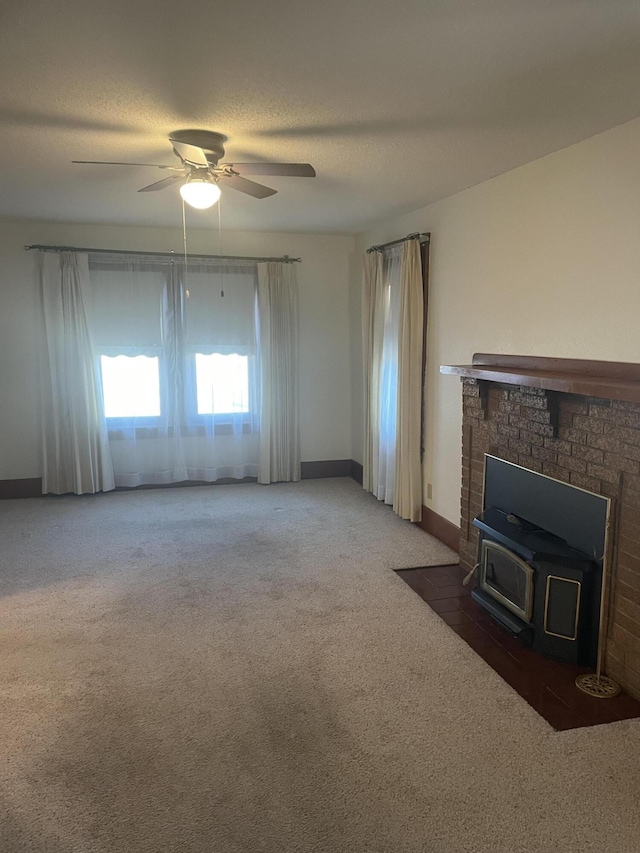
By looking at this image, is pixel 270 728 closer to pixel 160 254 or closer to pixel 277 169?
pixel 277 169

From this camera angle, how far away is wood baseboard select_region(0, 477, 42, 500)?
18.4ft

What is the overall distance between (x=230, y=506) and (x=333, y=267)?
2.69 metres

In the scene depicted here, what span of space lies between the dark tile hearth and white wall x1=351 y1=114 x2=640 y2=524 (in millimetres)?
811

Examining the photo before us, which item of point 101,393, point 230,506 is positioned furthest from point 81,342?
point 230,506

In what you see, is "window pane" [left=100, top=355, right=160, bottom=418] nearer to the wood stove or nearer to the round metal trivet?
the wood stove

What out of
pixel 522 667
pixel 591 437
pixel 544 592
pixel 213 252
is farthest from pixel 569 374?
pixel 213 252

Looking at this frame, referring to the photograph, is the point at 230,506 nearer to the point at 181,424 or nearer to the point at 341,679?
the point at 181,424

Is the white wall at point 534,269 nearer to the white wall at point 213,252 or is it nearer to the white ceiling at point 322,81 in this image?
the white ceiling at point 322,81

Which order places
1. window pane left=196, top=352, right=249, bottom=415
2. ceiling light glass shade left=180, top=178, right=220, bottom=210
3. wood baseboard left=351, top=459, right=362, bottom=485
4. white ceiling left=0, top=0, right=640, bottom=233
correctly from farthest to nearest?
wood baseboard left=351, top=459, right=362, bottom=485 → window pane left=196, top=352, right=249, bottom=415 → ceiling light glass shade left=180, top=178, right=220, bottom=210 → white ceiling left=0, top=0, right=640, bottom=233

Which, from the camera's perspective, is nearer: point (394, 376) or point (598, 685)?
point (598, 685)

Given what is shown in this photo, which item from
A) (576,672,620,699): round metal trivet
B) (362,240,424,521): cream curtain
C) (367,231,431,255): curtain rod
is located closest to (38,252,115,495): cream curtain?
(362,240,424,521): cream curtain

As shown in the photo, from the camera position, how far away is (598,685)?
103 inches

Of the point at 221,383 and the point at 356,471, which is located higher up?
the point at 221,383

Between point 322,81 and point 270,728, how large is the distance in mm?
2486
